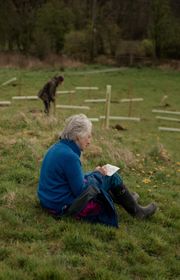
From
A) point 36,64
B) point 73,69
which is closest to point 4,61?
point 36,64

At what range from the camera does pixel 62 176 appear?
4598 mm

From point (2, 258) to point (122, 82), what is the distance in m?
25.1

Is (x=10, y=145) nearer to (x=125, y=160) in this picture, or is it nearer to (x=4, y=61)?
(x=125, y=160)

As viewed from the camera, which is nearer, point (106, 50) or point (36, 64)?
point (36, 64)

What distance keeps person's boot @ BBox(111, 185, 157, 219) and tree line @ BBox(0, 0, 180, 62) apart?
30944 millimetres

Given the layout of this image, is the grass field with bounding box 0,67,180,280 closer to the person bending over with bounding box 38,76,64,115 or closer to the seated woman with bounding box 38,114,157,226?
the seated woman with bounding box 38,114,157,226

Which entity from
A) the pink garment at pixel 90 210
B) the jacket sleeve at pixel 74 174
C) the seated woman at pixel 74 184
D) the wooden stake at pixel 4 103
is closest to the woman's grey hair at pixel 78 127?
the seated woman at pixel 74 184

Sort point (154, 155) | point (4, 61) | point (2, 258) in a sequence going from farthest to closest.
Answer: point (4, 61)
point (154, 155)
point (2, 258)

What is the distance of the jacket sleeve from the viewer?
14.8ft

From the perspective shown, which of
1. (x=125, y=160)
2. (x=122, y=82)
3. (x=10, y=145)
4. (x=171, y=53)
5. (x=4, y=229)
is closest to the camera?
(x=4, y=229)

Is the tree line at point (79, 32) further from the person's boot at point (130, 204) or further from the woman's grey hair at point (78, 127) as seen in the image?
the woman's grey hair at point (78, 127)

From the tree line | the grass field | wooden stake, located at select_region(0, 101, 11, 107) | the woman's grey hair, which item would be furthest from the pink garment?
the tree line

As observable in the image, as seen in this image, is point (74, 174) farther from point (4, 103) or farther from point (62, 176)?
point (4, 103)

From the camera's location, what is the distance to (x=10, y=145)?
23.9 feet
